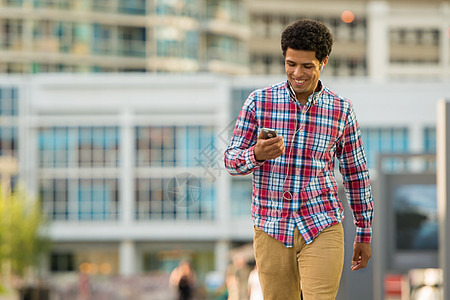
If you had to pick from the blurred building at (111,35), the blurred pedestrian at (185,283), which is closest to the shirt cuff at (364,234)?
the blurred pedestrian at (185,283)

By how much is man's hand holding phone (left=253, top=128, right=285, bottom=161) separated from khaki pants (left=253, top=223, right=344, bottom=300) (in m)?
0.35

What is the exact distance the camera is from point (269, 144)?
305 cm

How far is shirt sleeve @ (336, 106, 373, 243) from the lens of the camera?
3.44 meters

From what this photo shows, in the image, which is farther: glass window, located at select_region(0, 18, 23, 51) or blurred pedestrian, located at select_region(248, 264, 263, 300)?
glass window, located at select_region(0, 18, 23, 51)

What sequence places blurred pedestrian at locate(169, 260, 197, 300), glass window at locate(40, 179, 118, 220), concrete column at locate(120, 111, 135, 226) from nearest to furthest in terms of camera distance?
1. blurred pedestrian at locate(169, 260, 197, 300)
2. glass window at locate(40, 179, 118, 220)
3. concrete column at locate(120, 111, 135, 226)

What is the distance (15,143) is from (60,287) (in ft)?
62.3

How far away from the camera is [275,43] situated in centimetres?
7831

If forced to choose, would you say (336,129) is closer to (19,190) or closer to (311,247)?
(311,247)

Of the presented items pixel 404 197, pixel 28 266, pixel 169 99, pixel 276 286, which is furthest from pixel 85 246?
pixel 276 286

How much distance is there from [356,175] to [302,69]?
49 cm

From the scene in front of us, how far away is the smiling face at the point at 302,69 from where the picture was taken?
10.6ft

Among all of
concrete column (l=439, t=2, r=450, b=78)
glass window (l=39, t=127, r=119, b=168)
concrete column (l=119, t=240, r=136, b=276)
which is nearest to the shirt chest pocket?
concrete column (l=119, t=240, r=136, b=276)

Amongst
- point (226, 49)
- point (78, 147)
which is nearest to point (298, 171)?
point (78, 147)

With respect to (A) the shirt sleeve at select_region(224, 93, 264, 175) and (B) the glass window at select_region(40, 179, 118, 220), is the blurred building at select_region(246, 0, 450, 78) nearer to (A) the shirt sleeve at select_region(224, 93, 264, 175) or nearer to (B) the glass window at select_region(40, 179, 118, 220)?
(B) the glass window at select_region(40, 179, 118, 220)
